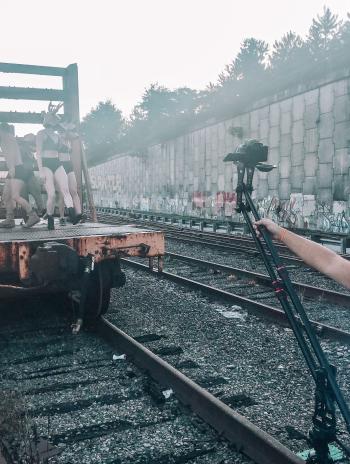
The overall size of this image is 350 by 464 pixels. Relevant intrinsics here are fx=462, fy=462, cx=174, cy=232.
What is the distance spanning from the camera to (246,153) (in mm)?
2564

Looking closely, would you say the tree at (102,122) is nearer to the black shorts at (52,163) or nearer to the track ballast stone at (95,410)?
the black shorts at (52,163)

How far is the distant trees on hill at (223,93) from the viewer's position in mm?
23094

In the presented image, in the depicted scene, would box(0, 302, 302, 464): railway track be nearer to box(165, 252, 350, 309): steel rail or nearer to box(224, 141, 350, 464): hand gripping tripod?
box(224, 141, 350, 464): hand gripping tripod

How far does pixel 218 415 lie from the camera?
333cm

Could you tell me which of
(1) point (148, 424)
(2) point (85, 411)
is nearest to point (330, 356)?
(1) point (148, 424)

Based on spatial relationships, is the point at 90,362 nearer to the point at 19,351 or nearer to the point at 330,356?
the point at 19,351

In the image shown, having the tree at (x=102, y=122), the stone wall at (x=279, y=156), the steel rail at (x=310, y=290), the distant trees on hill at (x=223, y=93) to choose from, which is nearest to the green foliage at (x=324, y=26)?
the distant trees on hill at (x=223, y=93)

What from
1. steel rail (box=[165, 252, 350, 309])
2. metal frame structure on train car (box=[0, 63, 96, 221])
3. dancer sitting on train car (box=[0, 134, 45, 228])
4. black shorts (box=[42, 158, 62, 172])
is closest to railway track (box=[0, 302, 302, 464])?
dancer sitting on train car (box=[0, 134, 45, 228])

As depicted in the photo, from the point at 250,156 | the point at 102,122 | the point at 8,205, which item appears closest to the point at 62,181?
the point at 8,205

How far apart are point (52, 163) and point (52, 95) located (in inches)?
54.3

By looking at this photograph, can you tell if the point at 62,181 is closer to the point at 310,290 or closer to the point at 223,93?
the point at 310,290

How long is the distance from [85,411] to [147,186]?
28700mm

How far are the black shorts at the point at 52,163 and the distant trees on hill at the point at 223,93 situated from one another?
12.6 m

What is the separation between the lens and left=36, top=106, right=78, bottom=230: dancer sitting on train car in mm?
6297
